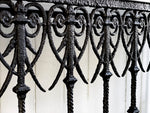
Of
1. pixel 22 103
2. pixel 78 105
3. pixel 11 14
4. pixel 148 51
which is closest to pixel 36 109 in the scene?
pixel 78 105

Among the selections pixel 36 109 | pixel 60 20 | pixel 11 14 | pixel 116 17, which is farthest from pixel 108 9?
pixel 36 109

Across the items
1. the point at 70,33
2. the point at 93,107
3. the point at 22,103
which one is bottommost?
the point at 93,107

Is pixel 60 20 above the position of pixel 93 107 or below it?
above

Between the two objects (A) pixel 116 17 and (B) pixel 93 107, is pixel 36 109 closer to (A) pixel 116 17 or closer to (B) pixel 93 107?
(B) pixel 93 107

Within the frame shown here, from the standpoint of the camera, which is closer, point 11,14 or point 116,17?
point 11,14

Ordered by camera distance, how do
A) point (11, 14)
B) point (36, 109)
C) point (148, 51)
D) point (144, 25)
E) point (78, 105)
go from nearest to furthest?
point (11, 14) → point (144, 25) → point (36, 109) → point (78, 105) → point (148, 51)

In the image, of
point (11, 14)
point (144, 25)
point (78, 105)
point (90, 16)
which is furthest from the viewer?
point (78, 105)

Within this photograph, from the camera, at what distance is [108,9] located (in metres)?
0.71

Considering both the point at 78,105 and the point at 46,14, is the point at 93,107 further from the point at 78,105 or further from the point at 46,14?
the point at 46,14

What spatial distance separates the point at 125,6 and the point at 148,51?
2.11ft

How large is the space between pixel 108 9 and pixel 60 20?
0.55ft

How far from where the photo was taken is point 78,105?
1.14 m

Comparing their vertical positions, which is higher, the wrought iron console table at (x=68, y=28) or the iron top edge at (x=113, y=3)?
the iron top edge at (x=113, y=3)

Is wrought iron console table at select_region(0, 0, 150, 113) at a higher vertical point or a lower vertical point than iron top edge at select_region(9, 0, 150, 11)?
lower
